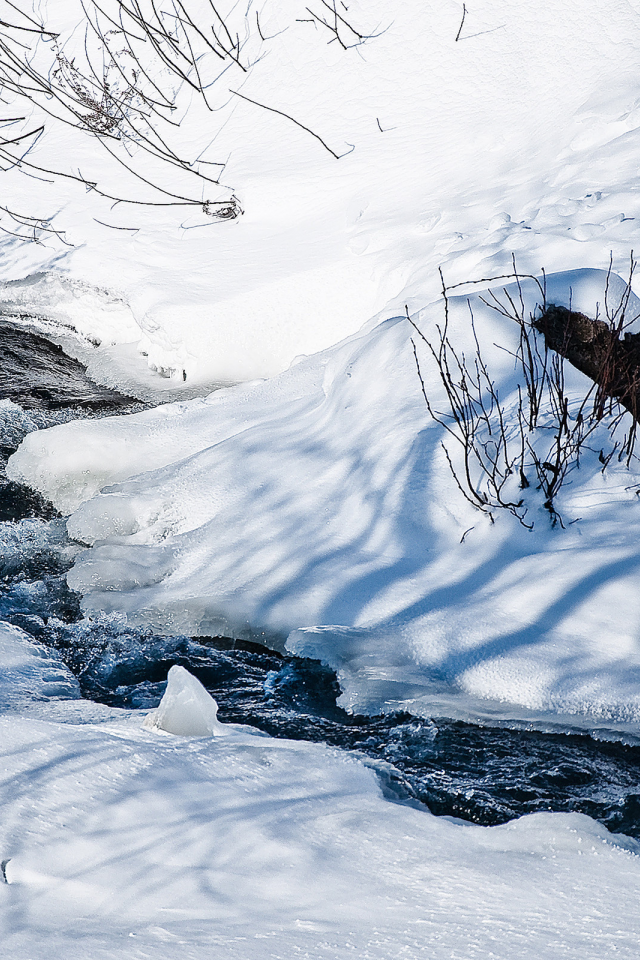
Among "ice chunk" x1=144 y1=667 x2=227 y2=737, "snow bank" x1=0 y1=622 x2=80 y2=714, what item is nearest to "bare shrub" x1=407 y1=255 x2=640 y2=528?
"ice chunk" x1=144 y1=667 x2=227 y2=737

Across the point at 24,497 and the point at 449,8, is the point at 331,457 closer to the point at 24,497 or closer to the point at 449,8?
the point at 24,497

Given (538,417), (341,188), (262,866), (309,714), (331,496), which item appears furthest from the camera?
(341,188)

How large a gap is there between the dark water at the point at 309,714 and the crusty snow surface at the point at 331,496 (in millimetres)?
100

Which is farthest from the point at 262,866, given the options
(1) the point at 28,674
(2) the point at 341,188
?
(2) the point at 341,188

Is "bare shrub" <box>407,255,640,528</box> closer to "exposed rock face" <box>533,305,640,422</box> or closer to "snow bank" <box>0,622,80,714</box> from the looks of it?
"exposed rock face" <box>533,305,640,422</box>

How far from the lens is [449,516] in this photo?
338cm

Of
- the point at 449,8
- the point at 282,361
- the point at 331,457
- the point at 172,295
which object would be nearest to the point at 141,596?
the point at 331,457

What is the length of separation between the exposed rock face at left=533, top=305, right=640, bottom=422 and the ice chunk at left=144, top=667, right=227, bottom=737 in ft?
6.37

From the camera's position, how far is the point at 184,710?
2521 millimetres

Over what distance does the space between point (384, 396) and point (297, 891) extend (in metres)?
2.60

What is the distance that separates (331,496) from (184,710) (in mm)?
1442

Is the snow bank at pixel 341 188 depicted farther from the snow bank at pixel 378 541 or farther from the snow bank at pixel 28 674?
the snow bank at pixel 28 674

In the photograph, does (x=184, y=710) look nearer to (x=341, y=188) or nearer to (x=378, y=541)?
(x=378, y=541)

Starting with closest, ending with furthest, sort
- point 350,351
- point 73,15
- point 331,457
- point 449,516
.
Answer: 1. point 449,516
2. point 331,457
3. point 350,351
4. point 73,15
